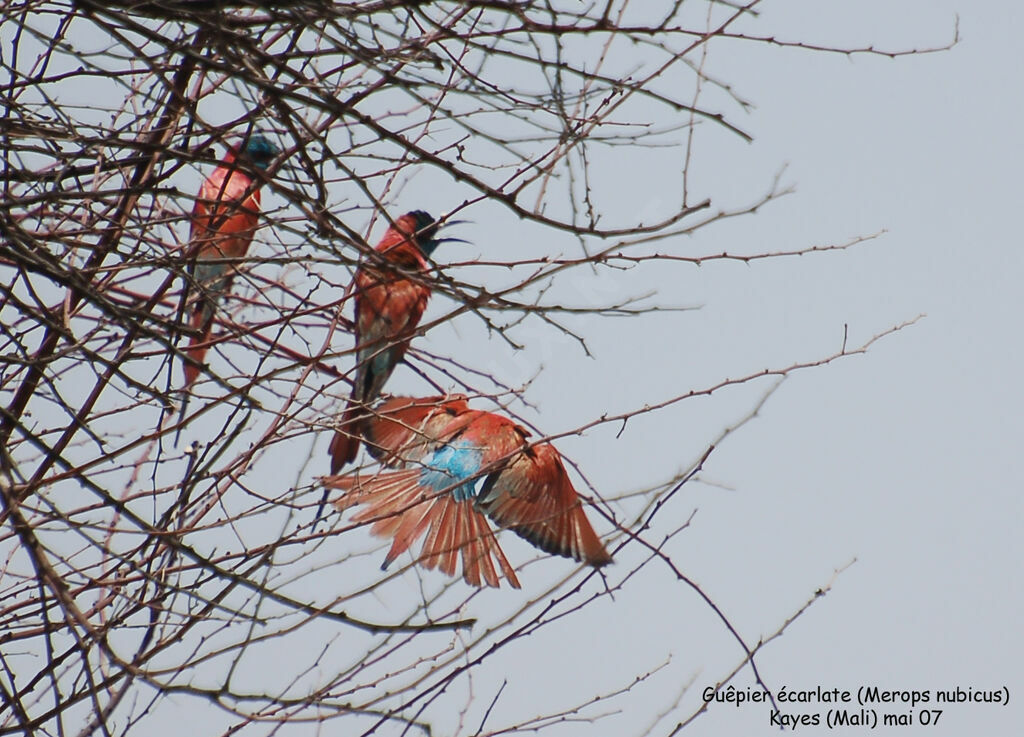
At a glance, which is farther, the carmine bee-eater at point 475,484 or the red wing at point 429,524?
the carmine bee-eater at point 475,484

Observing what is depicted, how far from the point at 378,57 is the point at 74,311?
44.8 inches

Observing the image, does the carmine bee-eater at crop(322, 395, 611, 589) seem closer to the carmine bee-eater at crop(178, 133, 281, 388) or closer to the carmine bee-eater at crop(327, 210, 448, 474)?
the carmine bee-eater at crop(327, 210, 448, 474)

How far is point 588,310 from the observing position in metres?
2.33

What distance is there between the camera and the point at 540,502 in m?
5.13

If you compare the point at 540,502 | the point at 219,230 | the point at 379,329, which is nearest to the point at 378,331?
the point at 379,329

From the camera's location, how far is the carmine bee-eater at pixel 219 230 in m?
2.38

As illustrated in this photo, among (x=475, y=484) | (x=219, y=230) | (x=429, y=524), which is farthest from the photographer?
(x=475, y=484)

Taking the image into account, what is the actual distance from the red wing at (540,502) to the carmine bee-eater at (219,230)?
4.66 feet

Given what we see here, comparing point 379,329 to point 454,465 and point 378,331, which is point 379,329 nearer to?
point 378,331

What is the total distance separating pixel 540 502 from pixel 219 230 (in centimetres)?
203

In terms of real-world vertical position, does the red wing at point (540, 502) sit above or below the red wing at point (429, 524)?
above

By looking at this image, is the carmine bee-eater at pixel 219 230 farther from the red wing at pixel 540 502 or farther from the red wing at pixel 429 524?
the red wing at pixel 540 502

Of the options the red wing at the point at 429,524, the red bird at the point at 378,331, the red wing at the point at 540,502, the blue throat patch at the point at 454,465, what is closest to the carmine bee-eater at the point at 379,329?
the red bird at the point at 378,331

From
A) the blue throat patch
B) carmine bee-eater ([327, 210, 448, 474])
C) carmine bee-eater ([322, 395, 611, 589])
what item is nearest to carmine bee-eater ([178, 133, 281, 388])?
carmine bee-eater ([327, 210, 448, 474])
